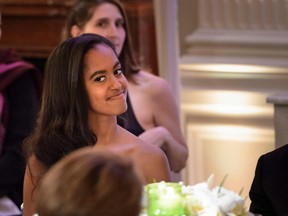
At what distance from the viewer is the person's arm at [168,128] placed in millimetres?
3457

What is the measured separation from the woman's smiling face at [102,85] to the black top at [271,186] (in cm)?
46

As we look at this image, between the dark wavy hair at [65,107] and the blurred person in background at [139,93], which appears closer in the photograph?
the dark wavy hair at [65,107]

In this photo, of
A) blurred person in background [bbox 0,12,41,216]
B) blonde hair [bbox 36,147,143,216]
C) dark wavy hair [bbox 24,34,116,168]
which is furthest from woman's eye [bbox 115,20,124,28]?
blonde hair [bbox 36,147,143,216]

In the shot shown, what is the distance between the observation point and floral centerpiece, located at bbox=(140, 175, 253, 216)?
2004 millimetres

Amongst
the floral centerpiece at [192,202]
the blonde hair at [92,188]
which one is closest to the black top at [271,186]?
the floral centerpiece at [192,202]

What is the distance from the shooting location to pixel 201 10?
13.5ft

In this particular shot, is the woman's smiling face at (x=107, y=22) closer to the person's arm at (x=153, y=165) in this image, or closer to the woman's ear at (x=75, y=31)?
the woman's ear at (x=75, y=31)

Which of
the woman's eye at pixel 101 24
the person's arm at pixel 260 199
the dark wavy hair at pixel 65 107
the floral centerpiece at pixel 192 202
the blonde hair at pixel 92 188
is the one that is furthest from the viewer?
the woman's eye at pixel 101 24

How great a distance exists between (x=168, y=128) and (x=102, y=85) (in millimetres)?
1051

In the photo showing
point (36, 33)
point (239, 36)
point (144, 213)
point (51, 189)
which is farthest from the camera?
point (36, 33)

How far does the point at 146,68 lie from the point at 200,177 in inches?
26.1

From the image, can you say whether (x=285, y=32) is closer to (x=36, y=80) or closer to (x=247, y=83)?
(x=247, y=83)

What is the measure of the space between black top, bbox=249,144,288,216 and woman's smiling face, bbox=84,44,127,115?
1.50ft

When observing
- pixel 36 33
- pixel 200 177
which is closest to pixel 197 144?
pixel 200 177
